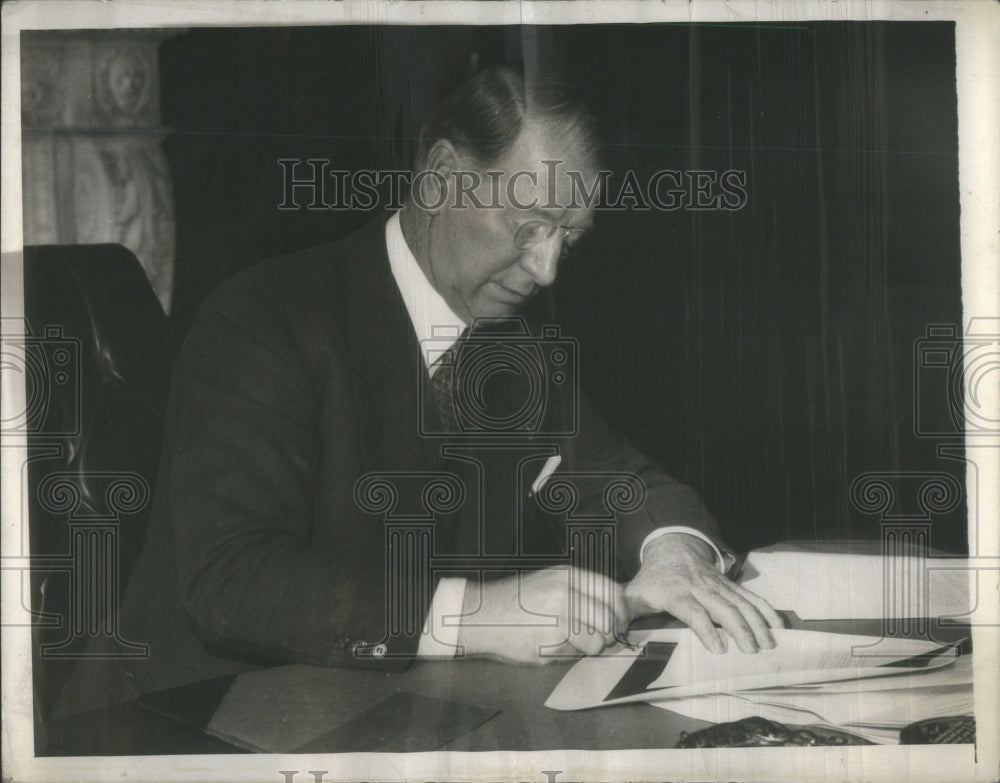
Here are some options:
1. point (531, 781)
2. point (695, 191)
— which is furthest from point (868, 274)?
point (531, 781)

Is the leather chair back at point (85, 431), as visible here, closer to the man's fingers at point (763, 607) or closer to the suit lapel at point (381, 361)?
the suit lapel at point (381, 361)

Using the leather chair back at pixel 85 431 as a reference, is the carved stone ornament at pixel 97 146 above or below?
above

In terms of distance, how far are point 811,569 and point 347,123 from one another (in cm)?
151

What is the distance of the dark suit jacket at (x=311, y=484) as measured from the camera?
7.30ft

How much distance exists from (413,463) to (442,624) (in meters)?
0.37

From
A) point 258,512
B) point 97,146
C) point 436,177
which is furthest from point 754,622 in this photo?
point 97,146

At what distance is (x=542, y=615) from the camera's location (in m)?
2.25

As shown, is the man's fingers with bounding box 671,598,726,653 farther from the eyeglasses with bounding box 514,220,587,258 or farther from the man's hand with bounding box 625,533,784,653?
the eyeglasses with bounding box 514,220,587,258

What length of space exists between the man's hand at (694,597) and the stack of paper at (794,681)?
3 cm

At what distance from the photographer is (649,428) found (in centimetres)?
230

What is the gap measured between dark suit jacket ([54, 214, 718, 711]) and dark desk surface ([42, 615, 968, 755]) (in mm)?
48

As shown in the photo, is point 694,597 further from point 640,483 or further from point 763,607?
point 640,483

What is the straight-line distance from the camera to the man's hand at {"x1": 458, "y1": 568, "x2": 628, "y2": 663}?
2.25 m

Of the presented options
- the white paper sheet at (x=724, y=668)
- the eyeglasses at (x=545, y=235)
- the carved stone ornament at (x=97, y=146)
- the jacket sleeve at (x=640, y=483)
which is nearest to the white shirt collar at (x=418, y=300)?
Answer: the eyeglasses at (x=545, y=235)
